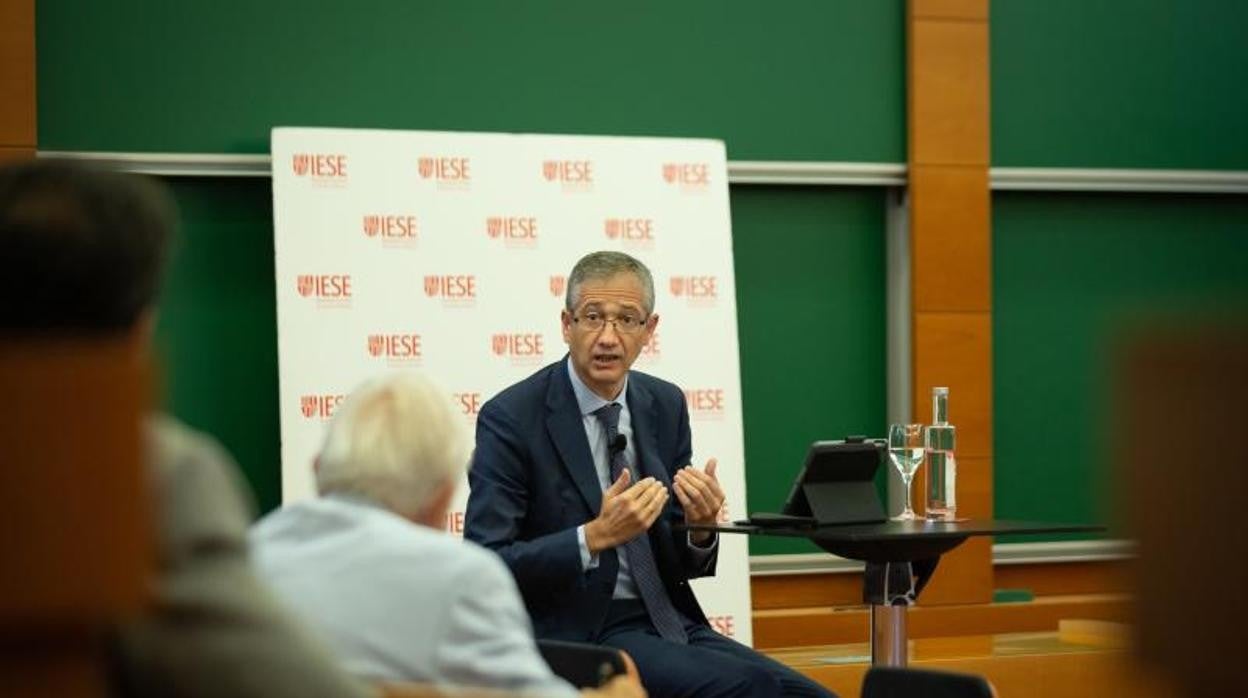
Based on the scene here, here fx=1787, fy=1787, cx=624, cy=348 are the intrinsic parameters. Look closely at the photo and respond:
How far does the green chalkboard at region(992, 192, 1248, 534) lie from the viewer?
7.11 metres

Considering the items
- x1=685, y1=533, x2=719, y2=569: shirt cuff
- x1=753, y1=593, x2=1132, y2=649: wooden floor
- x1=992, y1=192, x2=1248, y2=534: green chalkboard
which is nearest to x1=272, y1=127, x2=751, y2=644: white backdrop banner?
x1=753, y1=593, x2=1132, y2=649: wooden floor

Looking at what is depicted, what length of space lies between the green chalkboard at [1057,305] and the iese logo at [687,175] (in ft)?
4.45

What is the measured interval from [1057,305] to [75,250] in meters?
5.97

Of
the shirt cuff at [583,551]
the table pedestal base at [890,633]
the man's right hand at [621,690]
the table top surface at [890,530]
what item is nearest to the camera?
the man's right hand at [621,690]

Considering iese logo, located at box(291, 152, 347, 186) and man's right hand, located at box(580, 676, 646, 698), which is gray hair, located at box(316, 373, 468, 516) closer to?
man's right hand, located at box(580, 676, 646, 698)

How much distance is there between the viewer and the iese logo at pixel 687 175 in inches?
251

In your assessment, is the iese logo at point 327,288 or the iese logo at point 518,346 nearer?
the iese logo at point 327,288

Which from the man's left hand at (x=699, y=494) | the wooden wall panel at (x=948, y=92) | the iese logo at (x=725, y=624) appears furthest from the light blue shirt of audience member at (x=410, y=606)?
the wooden wall panel at (x=948, y=92)

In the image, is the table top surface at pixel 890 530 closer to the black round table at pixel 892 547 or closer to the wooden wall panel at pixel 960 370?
the black round table at pixel 892 547

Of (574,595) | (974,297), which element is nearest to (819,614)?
(974,297)

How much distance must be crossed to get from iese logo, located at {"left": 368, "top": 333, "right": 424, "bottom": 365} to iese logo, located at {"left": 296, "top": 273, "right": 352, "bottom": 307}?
0.16 meters

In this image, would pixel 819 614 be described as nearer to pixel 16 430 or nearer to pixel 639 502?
pixel 639 502

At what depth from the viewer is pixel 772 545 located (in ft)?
22.2

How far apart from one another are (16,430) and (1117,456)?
0.93 meters
